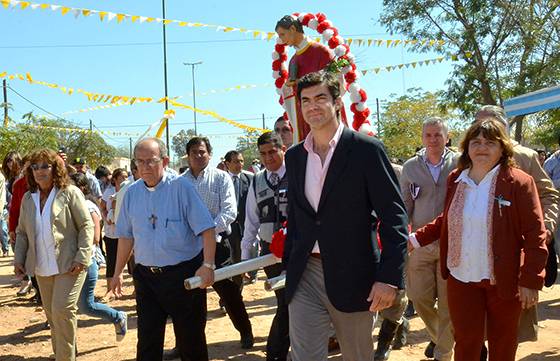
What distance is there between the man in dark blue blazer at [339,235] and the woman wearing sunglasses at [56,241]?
9.26 feet

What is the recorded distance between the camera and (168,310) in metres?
4.57

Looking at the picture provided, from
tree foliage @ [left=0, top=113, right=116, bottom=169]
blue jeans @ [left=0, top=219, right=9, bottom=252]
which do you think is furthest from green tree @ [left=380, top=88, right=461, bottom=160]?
blue jeans @ [left=0, top=219, right=9, bottom=252]

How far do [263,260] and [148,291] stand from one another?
1.18m

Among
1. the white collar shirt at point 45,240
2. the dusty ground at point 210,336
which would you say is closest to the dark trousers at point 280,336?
the dusty ground at point 210,336

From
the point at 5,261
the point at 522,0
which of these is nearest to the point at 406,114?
the point at 522,0

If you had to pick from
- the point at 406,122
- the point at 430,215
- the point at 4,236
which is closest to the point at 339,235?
the point at 430,215

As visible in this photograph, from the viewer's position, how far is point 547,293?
8.52 m

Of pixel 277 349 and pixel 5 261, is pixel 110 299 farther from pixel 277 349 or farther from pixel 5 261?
pixel 5 261

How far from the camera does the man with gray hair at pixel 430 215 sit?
5191mm

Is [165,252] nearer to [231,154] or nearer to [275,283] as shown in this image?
[275,283]

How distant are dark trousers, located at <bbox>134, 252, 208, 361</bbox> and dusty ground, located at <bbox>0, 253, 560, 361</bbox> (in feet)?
5.15

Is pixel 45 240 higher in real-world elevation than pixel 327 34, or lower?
lower

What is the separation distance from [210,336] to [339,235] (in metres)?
4.23

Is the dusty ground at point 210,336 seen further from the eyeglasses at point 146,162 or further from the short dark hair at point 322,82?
the short dark hair at point 322,82
